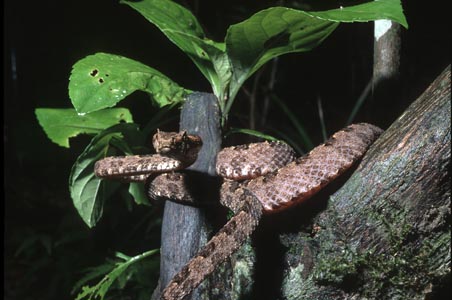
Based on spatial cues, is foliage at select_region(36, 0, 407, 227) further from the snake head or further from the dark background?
the dark background

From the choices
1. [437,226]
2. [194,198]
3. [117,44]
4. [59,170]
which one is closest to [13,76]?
[59,170]

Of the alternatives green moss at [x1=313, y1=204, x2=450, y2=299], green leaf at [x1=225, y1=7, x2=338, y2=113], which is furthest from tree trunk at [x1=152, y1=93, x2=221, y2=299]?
green moss at [x1=313, y1=204, x2=450, y2=299]

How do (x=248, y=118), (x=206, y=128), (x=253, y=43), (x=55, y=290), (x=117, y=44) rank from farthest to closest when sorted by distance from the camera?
(x=248, y=118), (x=55, y=290), (x=117, y=44), (x=206, y=128), (x=253, y=43)

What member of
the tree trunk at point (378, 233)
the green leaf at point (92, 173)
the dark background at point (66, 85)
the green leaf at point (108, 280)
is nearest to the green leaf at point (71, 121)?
the green leaf at point (92, 173)

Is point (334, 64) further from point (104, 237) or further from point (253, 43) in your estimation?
point (253, 43)

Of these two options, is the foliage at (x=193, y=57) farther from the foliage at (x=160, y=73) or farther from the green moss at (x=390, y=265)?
the green moss at (x=390, y=265)

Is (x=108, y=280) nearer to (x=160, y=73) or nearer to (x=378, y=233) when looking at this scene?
(x=160, y=73)
